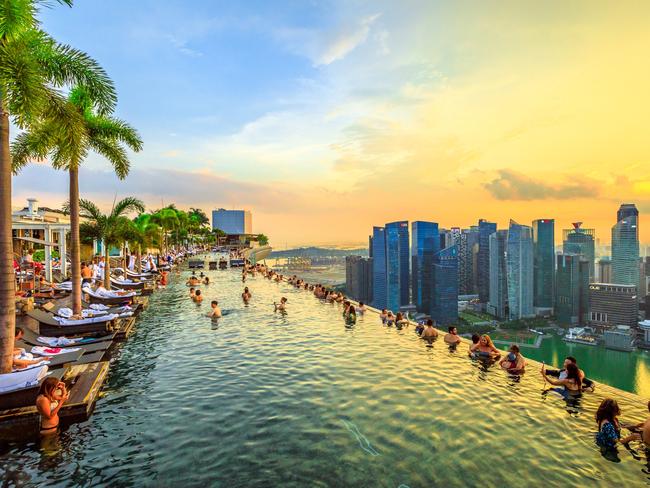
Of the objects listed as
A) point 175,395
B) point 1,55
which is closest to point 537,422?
point 175,395

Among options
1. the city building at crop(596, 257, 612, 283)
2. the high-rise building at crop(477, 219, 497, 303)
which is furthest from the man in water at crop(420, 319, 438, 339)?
the city building at crop(596, 257, 612, 283)

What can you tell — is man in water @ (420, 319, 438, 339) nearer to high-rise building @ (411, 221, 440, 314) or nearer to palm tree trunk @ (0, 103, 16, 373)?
palm tree trunk @ (0, 103, 16, 373)

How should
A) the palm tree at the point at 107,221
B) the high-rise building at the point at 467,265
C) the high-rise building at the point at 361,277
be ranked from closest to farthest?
the palm tree at the point at 107,221 → the high-rise building at the point at 361,277 → the high-rise building at the point at 467,265

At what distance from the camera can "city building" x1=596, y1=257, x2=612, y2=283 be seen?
466ft

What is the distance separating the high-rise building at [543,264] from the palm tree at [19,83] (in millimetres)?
141280

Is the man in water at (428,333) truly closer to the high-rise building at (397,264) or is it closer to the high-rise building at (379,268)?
the high-rise building at (397,264)

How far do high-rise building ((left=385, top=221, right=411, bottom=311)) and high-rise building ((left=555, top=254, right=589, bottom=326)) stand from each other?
51358 millimetres

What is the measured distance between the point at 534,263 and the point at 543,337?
111 feet

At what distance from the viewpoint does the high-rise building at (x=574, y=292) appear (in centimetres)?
11444

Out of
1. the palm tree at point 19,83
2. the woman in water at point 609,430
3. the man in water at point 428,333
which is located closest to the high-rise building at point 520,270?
the man in water at point 428,333

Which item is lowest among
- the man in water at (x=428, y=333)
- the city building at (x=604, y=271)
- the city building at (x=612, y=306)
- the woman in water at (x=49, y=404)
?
the city building at (x=612, y=306)

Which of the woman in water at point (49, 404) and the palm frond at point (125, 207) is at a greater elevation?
the palm frond at point (125, 207)

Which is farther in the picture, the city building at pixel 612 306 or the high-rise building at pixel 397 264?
the high-rise building at pixel 397 264

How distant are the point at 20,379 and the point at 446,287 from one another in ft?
383
